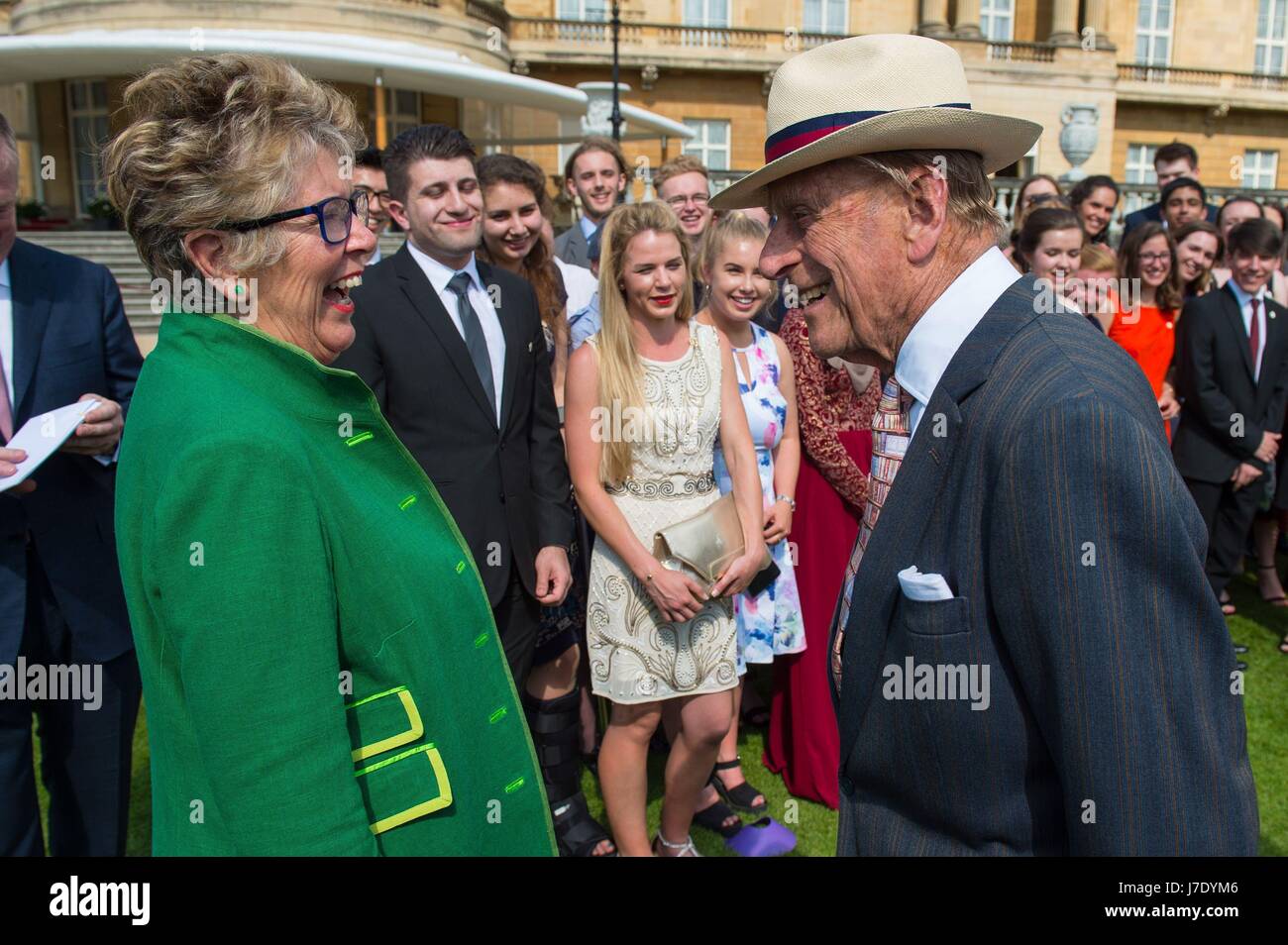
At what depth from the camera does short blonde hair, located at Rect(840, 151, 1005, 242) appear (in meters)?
1.61

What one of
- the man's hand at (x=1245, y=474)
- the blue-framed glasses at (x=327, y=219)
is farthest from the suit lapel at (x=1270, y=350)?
the blue-framed glasses at (x=327, y=219)

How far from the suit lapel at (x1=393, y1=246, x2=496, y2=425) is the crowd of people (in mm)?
10

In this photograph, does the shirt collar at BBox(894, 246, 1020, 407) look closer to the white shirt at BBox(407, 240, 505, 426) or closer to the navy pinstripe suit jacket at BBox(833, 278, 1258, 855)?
the navy pinstripe suit jacket at BBox(833, 278, 1258, 855)

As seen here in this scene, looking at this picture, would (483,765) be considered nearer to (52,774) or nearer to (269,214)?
(269,214)

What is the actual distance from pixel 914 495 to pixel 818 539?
2941mm

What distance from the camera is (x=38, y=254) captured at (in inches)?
119

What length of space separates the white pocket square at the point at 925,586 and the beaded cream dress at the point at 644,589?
2.08 metres

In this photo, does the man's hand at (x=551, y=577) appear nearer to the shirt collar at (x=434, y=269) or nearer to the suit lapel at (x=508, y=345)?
the suit lapel at (x=508, y=345)

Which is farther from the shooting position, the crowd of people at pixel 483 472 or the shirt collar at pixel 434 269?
the shirt collar at pixel 434 269

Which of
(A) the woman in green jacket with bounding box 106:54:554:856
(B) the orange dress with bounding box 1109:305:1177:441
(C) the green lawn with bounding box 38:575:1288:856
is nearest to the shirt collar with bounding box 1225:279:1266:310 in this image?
(B) the orange dress with bounding box 1109:305:1177:441

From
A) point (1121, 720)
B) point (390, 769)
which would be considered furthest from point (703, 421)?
point (1121, 720)

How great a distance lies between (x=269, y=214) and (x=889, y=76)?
1110 mm

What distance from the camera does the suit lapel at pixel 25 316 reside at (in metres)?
2.91

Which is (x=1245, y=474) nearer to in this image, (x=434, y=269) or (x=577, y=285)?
(x=577, y=285)
